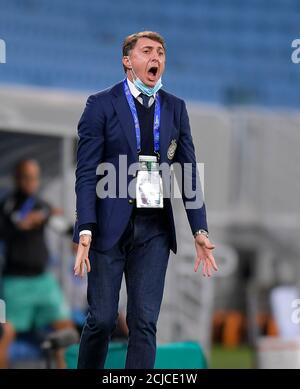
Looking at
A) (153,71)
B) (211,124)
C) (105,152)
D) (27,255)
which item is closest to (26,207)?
(27,255)

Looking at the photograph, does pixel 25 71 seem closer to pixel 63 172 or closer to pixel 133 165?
pixel 63 172

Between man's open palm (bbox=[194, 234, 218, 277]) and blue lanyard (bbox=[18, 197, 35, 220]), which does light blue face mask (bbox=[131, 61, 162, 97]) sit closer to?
man's open palm (bbox=[194, 234, 218, 277])

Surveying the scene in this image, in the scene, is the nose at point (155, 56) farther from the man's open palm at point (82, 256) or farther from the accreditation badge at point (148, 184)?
the man's open palm at point (82, 256)

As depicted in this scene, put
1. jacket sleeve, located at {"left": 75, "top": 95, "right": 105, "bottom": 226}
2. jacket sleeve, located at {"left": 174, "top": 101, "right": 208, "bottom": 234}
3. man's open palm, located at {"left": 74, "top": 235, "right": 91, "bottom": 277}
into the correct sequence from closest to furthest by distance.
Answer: man's open palm, located at {"left": 74, "top": 235, "right": 91, "bottom": 277}, jacket sleeve, located at {"left": 75, "top": 95, "right": 105, "bottom": 226}, jacket sleeve, located at {"left": 174, "top": 101, "right": 208, "bottom": 234}

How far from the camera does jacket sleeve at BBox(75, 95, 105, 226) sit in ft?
12.0

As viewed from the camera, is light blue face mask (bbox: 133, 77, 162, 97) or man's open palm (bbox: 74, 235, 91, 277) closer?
man's open palm (bbox: 74, 235, 91, 277)

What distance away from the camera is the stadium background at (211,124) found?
307 inches

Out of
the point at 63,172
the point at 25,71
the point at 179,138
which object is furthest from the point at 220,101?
the point at 179,138

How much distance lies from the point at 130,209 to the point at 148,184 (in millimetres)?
110

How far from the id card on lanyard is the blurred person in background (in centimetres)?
384

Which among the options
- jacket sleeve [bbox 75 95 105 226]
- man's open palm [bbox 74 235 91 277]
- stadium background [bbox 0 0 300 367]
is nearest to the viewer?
man's open palm [bbox 74 235 91 277]

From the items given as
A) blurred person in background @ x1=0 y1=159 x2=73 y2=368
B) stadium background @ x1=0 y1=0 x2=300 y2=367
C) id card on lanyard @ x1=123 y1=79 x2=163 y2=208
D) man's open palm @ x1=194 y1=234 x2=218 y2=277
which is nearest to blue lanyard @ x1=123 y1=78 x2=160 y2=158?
id card on lanyard @ x1=123 y1=79 x2=163 y2=208

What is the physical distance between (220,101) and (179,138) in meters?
8.49

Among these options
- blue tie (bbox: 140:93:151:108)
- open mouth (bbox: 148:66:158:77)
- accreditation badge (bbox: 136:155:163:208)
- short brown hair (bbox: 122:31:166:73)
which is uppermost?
short brown hair (bbox: 122:31:166:73)
